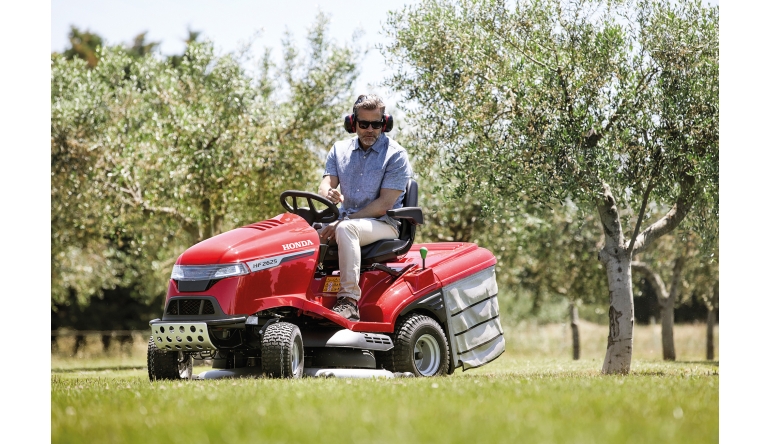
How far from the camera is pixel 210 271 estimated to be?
6594 mm

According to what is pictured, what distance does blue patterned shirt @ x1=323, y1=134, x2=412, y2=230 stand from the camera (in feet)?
25.2

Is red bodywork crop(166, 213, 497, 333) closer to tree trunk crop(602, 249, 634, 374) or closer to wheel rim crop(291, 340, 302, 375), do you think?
wheel rim crop(291, 340, 302, 375)

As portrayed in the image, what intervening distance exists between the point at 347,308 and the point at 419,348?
107 cm

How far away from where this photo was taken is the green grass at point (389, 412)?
4336 millimetres

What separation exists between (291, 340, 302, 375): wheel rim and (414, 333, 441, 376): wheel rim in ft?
4.65

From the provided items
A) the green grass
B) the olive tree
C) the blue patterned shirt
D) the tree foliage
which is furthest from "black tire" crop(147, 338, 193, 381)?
the tree foliage

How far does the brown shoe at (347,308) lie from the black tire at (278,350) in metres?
0.58

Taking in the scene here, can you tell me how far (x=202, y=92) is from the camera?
1631cm

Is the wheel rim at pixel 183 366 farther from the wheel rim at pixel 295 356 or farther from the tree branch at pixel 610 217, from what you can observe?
the tree branch at pixel 610 217

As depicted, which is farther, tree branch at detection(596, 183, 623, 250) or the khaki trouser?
tree branch at detection(596, 183, 623, 250)

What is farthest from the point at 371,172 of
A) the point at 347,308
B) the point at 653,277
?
the point at 653,277

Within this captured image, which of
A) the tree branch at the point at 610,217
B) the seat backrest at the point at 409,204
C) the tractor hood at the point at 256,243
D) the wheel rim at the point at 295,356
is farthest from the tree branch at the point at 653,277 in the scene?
the wheel rim at the point at 295,356
